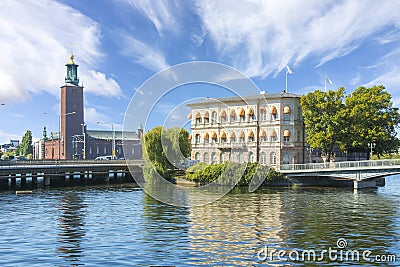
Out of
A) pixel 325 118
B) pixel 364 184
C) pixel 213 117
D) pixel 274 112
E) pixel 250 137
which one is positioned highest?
pixel 274 112

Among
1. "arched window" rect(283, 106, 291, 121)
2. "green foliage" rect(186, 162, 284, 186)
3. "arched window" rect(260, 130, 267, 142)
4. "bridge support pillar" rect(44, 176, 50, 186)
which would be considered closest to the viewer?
"green foliage" rect(186, 162, 284, 186)

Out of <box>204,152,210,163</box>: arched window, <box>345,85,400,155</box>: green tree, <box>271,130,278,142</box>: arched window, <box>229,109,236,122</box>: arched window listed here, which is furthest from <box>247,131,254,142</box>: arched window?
<box>345,85,400,155</box>: green tree

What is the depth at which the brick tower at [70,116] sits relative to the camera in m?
183

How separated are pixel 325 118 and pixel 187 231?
50.3 meters

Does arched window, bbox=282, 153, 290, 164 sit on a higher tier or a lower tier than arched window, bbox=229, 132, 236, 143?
lower

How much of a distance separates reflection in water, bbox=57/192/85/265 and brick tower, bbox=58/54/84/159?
444 feet

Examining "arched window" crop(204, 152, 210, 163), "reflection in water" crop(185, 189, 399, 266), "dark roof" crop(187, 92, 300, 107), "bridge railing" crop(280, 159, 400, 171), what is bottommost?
"reflection in water" crop(185, 189, 399, 266)

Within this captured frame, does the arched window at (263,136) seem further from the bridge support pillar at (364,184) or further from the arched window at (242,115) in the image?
the bridge support pillar at (364,184)

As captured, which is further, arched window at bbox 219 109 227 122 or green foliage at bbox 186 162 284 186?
arched window at bbox 219 109 227 122

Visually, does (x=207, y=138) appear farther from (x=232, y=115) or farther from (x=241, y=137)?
(x=241, y=137)

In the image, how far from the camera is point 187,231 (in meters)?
32.7

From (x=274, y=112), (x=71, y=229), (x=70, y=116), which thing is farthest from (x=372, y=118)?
(x=70, y=116)

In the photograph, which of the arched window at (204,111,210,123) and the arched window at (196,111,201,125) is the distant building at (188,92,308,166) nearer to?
the arched window at (204,111,210,123)

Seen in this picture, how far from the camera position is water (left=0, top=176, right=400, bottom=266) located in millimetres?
24953
